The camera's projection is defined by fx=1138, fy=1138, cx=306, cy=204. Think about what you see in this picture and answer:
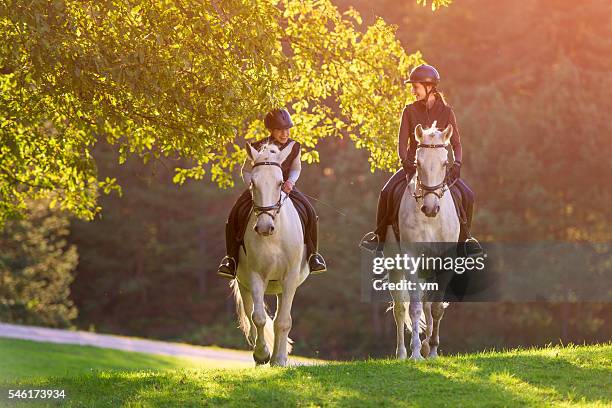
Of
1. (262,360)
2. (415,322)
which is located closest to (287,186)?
(415,322)

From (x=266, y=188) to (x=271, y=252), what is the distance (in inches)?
38.8

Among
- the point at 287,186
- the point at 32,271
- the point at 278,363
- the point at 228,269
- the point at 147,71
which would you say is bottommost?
the point at 278,363

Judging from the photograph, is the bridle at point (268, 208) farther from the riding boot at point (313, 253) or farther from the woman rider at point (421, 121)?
the woman rider at point (421, 121)

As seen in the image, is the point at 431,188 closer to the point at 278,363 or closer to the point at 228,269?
the point at 228,269

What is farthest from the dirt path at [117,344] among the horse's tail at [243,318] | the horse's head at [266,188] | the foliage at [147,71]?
the horse's head at [266,188]

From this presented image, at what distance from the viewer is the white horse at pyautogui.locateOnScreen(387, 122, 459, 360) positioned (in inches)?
535

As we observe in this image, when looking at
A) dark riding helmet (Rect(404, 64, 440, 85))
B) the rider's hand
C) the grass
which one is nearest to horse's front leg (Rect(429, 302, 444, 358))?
the rider's hand

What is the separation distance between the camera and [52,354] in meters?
31.5

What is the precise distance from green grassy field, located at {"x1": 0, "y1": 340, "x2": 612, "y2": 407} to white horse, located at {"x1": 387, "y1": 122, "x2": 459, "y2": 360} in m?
0.66

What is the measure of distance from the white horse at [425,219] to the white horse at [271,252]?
52.8 inches

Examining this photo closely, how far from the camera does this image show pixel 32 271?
4834 cm

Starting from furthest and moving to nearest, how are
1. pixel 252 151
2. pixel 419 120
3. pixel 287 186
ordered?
pixel 419 120 → pixel 287 186 → pixel 252 151

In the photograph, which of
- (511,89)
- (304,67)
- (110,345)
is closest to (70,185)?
(304,67)

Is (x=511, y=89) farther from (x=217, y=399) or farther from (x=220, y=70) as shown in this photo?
(x=217, y=399)
